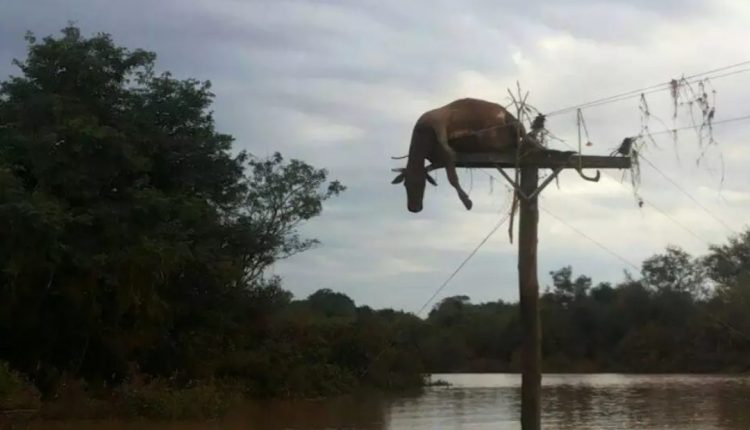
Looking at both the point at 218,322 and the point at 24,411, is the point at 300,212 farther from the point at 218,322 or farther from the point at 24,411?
the point at 24,411

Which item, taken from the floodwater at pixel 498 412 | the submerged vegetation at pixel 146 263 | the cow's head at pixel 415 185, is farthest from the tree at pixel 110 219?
the cow's head at pixel 415 185

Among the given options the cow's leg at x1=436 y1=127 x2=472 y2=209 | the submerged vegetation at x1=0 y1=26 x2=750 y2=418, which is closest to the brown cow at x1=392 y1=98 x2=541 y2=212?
the cow's leg at x1=436 y1=127 x2=472 y2=209

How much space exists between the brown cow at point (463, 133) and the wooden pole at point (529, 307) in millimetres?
522

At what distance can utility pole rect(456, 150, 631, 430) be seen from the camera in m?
8.30

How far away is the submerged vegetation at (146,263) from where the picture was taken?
24.9 m

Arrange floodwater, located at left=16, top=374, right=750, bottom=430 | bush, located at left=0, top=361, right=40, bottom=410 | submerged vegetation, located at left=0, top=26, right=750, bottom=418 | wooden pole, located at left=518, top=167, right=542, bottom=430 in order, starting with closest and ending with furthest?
wooden pole, located at left=518, top=167, right=542, bottom=430, floodwater, located at left=16, top=374, right=750, bottom=430, bush, located at left=0, top=361, right=40, bottom=410, submerged vegetation, located at left=0, top=26, right=750, bottom=418

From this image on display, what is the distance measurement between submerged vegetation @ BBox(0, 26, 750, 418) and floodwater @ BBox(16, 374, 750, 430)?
1.90 m

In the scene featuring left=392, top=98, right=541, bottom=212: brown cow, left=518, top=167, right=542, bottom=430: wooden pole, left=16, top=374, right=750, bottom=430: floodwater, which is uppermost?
left=392, top=98, right=541, bottom=212: brown cow

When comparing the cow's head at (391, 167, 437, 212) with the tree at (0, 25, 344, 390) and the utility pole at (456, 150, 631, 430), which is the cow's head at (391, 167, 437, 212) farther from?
the tree at (0, 25, 344, 390)

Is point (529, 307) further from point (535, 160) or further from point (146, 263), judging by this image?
point (146, 263)

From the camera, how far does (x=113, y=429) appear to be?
22250mm

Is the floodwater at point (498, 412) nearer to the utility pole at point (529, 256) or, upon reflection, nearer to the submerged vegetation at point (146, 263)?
the submerged vegetation at point (146, 263)

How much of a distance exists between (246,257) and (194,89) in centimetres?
730

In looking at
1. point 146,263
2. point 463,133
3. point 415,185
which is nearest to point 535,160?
point 463,133
